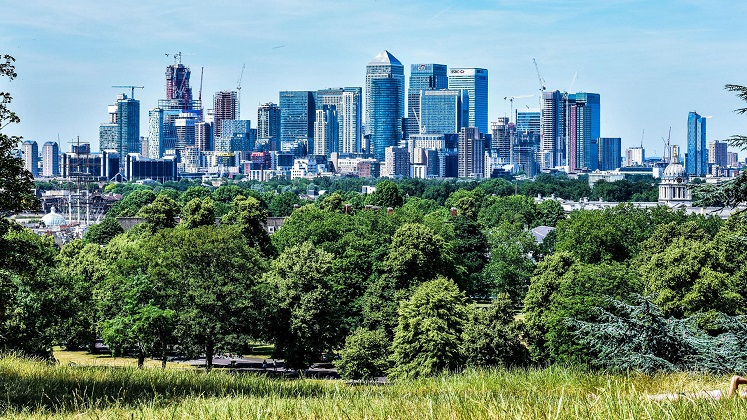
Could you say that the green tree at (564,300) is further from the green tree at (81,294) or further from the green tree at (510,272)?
the green tree at (81,294)

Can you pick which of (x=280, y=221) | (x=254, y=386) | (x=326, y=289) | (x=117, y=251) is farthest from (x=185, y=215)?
(x=254, y=386)

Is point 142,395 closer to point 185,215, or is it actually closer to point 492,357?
point 492,357

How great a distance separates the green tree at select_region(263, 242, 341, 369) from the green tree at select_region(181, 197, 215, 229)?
27558 millimetres

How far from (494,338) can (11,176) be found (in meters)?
19.8

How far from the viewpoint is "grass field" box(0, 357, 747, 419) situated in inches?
328

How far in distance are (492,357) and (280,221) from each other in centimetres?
5933

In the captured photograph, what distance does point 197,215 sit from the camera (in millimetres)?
64000

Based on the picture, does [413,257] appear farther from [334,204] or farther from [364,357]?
[334,204]

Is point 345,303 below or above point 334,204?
below

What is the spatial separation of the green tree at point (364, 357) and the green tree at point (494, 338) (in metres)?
3.06

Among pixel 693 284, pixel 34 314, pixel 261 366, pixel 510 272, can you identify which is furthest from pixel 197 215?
pixel 693 284

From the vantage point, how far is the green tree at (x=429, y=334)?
31.0 metres

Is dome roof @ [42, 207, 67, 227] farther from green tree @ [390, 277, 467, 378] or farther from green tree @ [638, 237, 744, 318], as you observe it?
green tree @ [638, 237, 744, 318]

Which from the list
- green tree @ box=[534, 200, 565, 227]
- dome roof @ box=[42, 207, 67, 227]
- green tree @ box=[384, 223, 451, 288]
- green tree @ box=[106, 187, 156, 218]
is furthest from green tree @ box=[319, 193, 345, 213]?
dome roof @ box=[42, 207, 67, 227]
